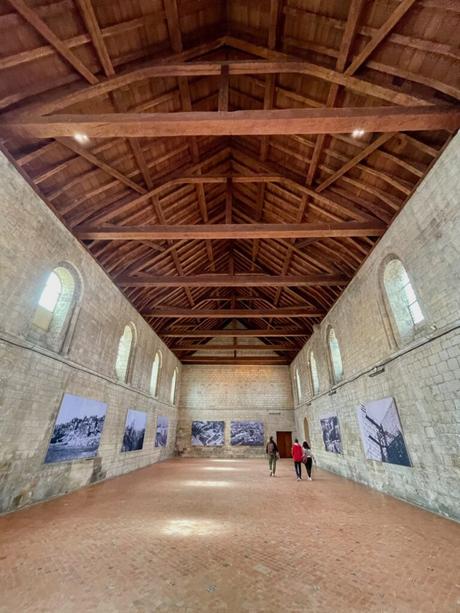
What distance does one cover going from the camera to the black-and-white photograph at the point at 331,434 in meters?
10.6

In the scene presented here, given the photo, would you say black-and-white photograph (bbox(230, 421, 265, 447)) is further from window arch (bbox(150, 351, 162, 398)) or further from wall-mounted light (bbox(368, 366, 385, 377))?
wall-mounted light (bbox(368, 366, 385, 377))

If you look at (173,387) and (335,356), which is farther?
(173,387)

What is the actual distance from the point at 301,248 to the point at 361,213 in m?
3.01

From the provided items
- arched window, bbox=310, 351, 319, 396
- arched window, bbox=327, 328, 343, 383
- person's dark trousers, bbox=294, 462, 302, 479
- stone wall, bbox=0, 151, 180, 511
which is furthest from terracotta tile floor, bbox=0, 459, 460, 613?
arched window, bbox=310, 351, 319, 396

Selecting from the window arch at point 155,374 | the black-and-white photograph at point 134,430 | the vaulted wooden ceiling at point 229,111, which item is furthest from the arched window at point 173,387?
the vaulted wooden ceiling at point 229,111

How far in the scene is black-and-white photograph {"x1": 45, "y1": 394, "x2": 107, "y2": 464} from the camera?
6.81 m

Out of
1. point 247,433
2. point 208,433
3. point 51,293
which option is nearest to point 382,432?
point 51,293

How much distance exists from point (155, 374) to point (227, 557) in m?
11.8

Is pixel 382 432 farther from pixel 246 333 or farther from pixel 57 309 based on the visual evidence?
pixel 57 309

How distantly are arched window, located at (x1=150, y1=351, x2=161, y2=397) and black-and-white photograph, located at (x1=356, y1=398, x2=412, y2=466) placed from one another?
9771 mm

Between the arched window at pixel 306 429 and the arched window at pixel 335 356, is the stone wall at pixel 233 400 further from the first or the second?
the arched window at pixel 335 356

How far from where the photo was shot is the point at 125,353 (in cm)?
1132

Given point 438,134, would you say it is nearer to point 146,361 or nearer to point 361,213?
point 361,213

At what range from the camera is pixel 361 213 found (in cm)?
722
